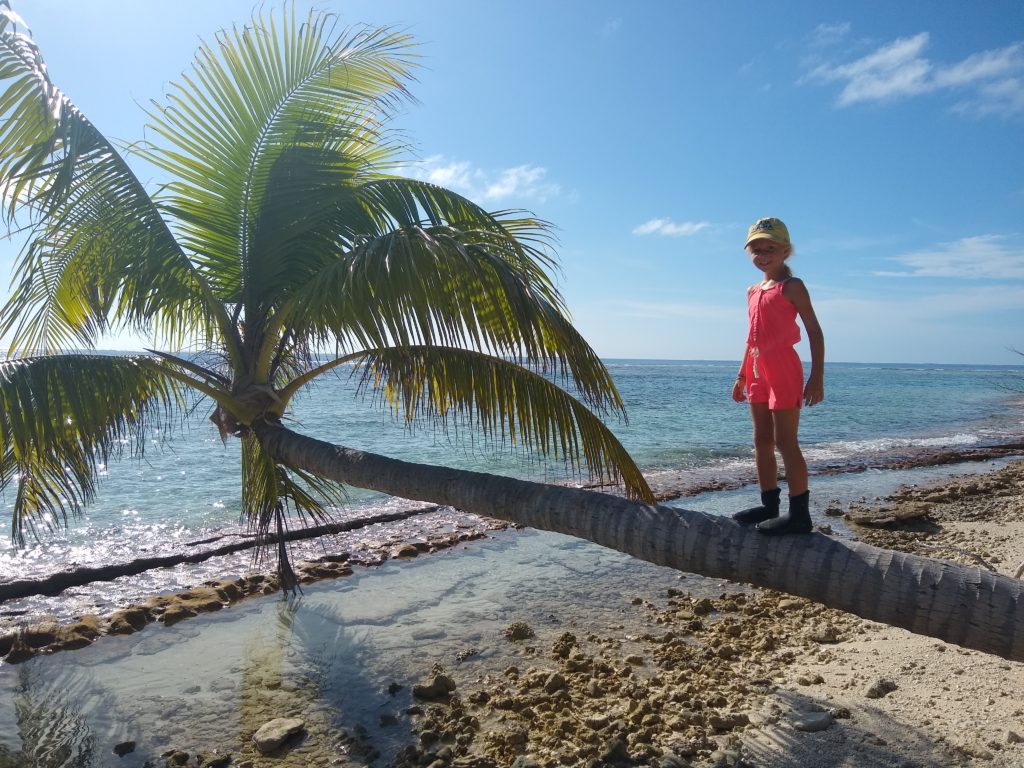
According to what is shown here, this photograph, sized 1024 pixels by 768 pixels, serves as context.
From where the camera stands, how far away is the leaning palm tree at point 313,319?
10.9ft

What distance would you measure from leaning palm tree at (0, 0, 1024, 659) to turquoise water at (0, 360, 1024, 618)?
640 mm

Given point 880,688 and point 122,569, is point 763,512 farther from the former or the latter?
point 122,569

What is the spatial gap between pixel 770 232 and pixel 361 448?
17.8m

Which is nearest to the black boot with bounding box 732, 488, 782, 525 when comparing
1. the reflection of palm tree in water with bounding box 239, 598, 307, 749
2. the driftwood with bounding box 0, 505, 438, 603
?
the reflection of palm tree in water with bounding box 239, 598, 307, 749

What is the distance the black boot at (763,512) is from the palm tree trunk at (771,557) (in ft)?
0.45

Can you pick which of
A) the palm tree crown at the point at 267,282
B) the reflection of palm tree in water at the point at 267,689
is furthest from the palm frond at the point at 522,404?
the reflection of palm tree in water at the point at 267,689

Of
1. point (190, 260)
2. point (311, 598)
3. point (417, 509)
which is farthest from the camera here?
point (417, 509)

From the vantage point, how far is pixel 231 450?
65.8 ft

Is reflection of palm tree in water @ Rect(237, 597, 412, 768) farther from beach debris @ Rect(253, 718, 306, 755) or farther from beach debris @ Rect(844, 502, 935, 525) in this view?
beach debris @ Rect(844, 502, 935, 525)

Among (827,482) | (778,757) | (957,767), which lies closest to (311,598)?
(778,757)

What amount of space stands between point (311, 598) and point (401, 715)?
3.07m

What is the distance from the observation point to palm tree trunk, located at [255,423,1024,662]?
2.59 meters

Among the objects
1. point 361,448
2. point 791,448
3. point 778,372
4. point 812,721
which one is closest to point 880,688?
point 812,721

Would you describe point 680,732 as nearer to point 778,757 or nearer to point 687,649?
point 778,757
